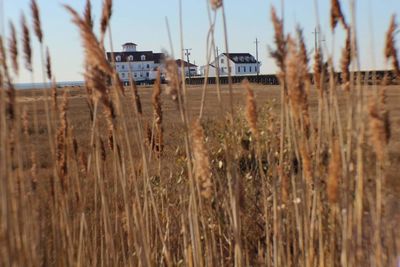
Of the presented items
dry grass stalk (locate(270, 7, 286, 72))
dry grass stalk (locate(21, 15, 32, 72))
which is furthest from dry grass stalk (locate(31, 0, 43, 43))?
dry grass stalk (locate(270, 7, 286, 72))

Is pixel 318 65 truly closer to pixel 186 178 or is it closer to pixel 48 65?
pixel 48 65

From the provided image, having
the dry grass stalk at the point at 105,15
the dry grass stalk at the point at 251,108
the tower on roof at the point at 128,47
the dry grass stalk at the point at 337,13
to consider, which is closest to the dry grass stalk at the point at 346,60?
the dry grass stalk at the point at 337,13

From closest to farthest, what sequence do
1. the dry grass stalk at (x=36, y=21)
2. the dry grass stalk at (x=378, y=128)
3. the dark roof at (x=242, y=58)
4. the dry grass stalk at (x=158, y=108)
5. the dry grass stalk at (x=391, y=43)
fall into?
the dry grass stalk at (x=378, y=128) → the dry grass stalk at (x=391, y=43) → the dry grass stalk at (x=36, y=21) → the dry grass stalk at (x=158, y=108) → the dark roof at (x=242, y=58)

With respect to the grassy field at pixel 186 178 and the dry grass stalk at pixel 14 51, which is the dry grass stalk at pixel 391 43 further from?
the dry grass stalk at pixel 14 51

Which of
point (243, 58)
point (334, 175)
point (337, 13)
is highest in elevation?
point (243, 58)

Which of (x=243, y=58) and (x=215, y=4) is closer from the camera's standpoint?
(x=215, y=4)

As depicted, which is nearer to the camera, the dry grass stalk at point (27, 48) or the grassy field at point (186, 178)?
the dry grass stalk at point (27, 48)

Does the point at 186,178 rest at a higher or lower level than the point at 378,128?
lower

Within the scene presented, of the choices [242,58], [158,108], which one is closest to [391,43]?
[158,108]

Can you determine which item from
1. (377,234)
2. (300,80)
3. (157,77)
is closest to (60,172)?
(157,77)

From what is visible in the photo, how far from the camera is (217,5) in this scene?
114cm

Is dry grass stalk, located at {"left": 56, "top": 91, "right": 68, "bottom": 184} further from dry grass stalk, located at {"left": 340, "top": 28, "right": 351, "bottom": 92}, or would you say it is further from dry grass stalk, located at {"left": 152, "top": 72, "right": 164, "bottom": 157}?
dry grass stalk, located at {"left": 340, "top": 28, "right": 351, "bottom": 92}

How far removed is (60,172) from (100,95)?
16.8 inches

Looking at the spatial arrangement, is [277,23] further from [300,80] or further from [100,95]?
[100,95]
